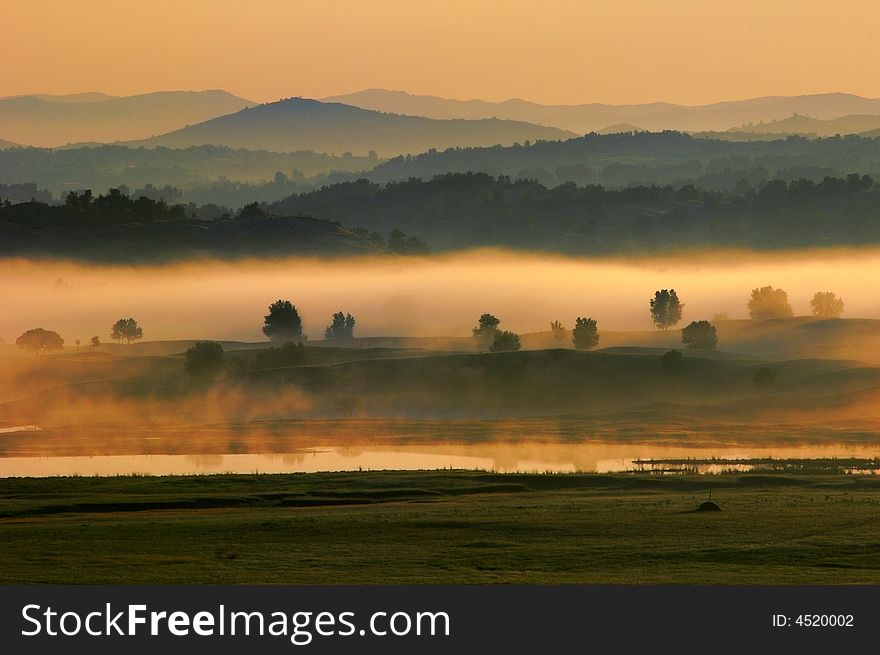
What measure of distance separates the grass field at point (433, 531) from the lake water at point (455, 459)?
49.7ft

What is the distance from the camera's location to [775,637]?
51.2m

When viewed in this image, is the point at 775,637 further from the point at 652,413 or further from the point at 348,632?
the point at 652,413

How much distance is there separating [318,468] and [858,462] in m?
38.3

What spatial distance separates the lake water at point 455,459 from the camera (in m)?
121

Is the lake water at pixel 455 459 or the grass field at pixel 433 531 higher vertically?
the lake water at pixel 455 459

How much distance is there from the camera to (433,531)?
253ft

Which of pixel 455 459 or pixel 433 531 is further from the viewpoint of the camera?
pixel 455 459

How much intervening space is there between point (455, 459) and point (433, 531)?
2176 inches

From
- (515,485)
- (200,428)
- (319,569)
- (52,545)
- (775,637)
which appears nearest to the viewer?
(775,637)

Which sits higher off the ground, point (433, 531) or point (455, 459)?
point (455, 459)

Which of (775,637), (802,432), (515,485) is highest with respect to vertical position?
(802,432)

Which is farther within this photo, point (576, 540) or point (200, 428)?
point (200, 428)

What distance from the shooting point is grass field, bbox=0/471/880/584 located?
6506 cm

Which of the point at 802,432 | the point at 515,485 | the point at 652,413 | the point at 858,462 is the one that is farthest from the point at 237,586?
the point at 652,413
